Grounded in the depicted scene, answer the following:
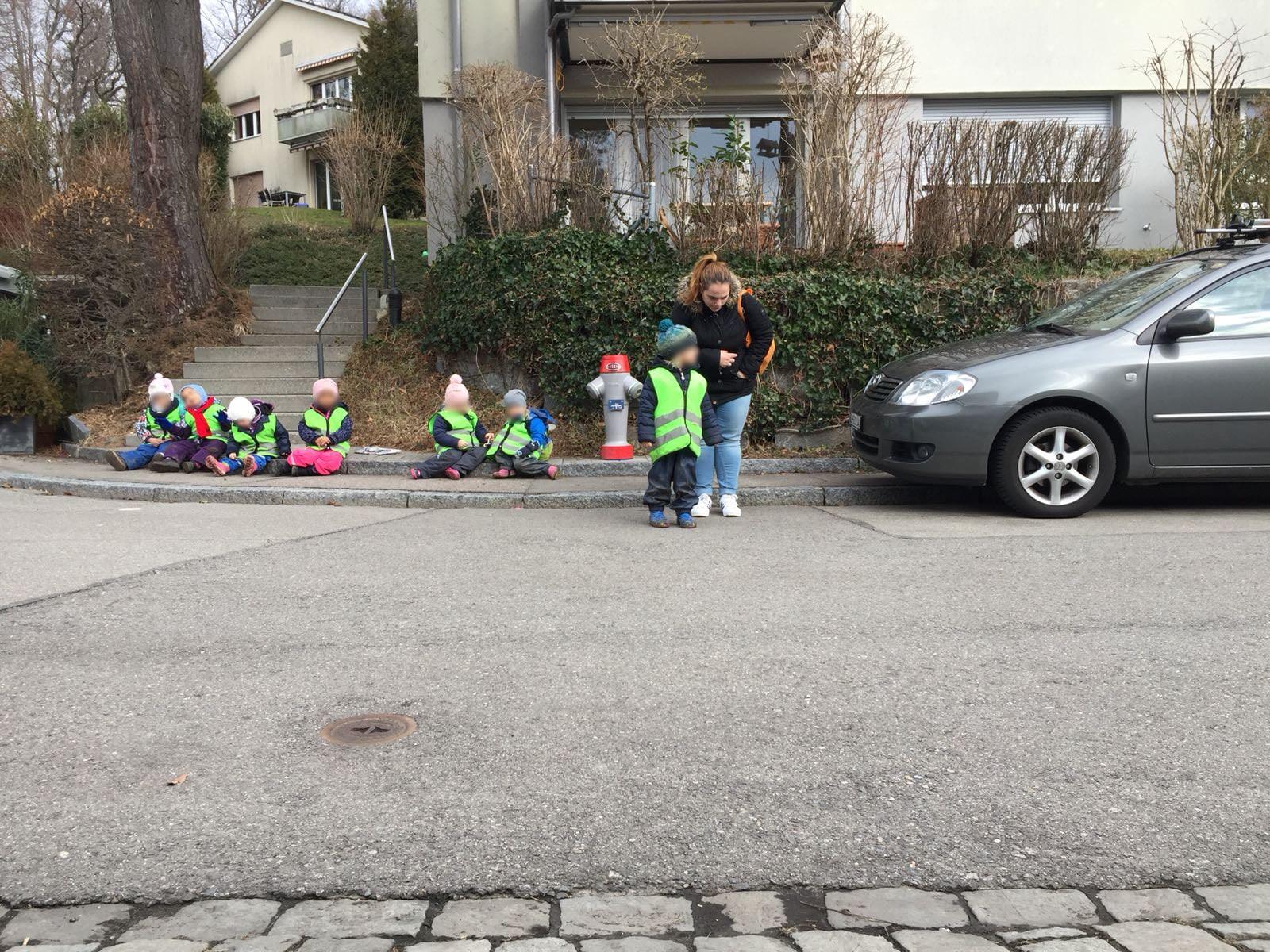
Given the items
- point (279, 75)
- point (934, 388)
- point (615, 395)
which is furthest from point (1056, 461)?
point (279, 75)

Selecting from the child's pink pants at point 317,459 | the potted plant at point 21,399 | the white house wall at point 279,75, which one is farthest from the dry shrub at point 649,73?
the white house wall at point 279,75

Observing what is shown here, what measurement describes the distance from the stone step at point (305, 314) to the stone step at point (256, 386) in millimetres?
1770

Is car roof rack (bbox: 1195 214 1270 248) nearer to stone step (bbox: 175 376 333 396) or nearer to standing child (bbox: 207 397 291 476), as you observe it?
standing child (bbox: 207 397 291 476)

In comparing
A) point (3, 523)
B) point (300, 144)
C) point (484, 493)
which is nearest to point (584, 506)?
point (484, 493)

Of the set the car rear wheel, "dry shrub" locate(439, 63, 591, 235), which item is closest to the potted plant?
"dry shrub" locate(439, 63, 591, 235)

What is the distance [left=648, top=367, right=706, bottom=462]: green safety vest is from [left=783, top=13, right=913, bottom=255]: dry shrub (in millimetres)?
4564

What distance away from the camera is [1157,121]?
1583cm

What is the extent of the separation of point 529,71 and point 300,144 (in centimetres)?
2908

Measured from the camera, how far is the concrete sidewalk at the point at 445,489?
9.11m

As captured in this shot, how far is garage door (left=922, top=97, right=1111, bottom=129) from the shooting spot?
628 inches

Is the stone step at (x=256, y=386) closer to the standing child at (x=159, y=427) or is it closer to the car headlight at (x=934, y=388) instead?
the standing child at (x=159, y=427)

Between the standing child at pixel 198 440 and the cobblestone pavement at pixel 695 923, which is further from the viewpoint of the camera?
the standing child at pixel 198 440

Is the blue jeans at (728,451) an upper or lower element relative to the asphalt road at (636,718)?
upper

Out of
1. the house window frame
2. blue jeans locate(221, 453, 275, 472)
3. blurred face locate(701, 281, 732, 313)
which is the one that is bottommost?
blue jeans locate(221, 453, 275, 472)
